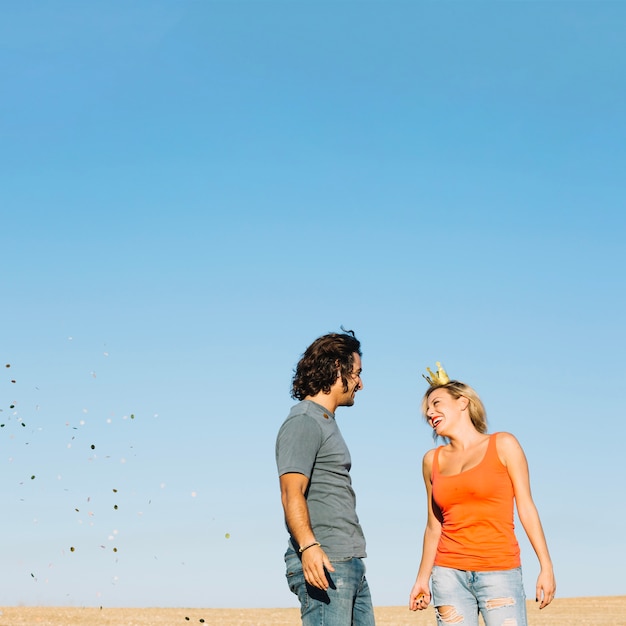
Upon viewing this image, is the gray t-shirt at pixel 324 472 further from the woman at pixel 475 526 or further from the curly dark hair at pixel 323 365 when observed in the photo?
the woman at pixel 475 526

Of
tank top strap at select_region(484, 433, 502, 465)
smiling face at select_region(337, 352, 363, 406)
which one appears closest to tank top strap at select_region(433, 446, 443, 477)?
tank top strap at select_region(484, 433, 502, 465)

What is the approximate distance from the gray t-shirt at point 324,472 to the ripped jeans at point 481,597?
3.69 ft

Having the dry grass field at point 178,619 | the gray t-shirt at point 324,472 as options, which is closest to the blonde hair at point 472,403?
the gray t-shirt at point 324,472

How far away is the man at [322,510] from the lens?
5.49 meters

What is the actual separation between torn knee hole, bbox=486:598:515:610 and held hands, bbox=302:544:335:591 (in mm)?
1550

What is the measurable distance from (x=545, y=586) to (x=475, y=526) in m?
0.61

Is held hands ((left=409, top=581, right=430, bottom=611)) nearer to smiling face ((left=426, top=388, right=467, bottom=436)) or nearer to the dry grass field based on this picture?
smiling face ((left=426, top=388, right=467, bottom=436))

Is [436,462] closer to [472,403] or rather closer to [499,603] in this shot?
[472,403]

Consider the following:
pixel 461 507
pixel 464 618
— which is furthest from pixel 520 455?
pixel 464 618

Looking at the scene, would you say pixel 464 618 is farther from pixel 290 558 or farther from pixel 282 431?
pixel 282 431

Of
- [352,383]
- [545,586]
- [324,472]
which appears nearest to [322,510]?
[324,472]

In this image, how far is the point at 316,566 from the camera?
534 centimetres

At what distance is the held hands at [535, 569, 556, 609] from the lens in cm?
632

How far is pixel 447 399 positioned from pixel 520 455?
2.26ft
